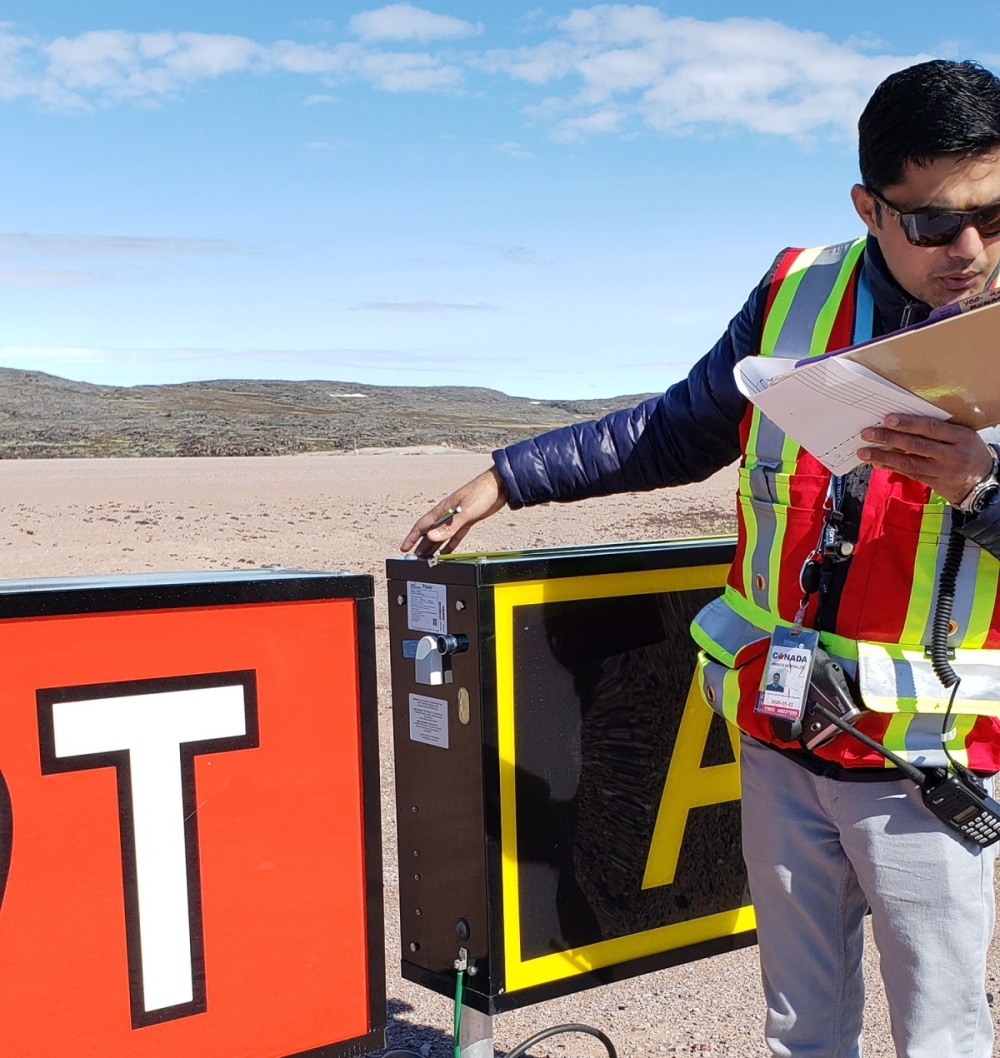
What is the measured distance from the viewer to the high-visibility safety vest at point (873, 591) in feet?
6.83

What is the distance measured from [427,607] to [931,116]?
1.53 metres

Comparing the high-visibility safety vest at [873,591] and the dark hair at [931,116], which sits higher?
the dark hair at [931,116]

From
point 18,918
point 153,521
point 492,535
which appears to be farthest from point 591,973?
point 153,521

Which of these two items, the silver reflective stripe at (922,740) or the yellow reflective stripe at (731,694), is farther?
the yellow reflective stripe at (731,694)

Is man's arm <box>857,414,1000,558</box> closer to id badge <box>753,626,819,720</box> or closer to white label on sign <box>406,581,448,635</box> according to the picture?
id badge <box>753,626,819,720</box>

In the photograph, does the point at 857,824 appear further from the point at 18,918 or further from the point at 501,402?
the point at 501,402

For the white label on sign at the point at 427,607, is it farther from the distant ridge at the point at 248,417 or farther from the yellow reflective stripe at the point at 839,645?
the distant ridge at the point at 248,417

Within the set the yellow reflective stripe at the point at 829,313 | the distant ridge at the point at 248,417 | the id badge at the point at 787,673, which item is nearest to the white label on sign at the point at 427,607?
the id badge at the point at 787,673

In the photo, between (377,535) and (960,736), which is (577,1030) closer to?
(960,736)

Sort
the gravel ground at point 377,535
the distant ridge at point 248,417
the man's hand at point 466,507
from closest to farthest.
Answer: the man's hand at point 466,507 < the gravel ground at point 377,535 < the distant ridge at point 248,417

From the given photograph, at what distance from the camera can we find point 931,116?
77.7 inches

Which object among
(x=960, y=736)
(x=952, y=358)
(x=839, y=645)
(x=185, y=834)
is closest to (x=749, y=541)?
(x=839, y=645)

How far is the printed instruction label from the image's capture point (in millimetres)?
2891

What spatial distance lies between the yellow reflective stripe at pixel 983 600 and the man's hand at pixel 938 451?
0.64 feet
